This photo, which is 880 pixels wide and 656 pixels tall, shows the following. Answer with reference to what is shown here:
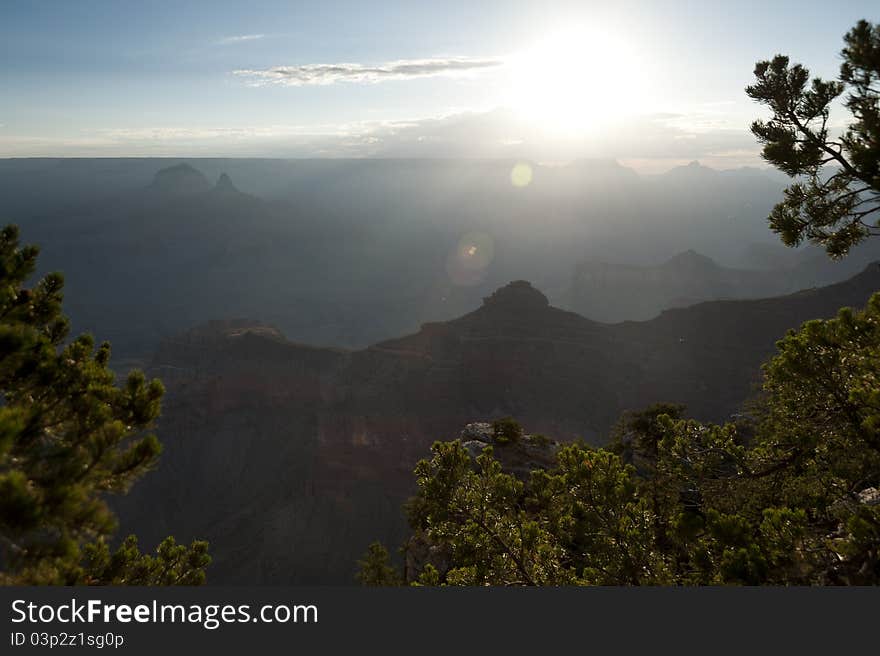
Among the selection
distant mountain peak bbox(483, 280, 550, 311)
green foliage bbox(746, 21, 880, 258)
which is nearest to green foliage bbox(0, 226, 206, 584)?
green foliage bbox(746, 21, 880, 258)

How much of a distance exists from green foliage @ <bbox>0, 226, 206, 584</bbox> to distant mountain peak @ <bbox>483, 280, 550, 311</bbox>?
74.0 meters

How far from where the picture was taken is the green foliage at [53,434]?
4539mm

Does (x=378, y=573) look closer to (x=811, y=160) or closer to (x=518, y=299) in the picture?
(x=811, y=160)

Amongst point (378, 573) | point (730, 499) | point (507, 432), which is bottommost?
point (378, 573)

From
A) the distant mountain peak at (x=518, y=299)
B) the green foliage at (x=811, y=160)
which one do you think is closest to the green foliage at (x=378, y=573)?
the green foliage at (x=811, y=160)

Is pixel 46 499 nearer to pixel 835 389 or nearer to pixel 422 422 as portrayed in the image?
pixel 835 389

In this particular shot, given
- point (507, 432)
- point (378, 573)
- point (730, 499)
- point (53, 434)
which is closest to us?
point (53, 434)

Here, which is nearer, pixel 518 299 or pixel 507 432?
pixel 507 432

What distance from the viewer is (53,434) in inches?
228

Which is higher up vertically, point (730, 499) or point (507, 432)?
point (730, 499)

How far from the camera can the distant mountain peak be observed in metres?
79.1

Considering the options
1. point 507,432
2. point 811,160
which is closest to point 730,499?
point 811,160

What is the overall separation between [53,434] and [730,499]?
10.8m

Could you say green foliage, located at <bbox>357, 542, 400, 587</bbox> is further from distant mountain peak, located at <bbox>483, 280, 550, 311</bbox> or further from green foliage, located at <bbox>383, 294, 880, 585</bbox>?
distant mountain peak, located at <bbox>483, 280, 550, 311</bbox>
